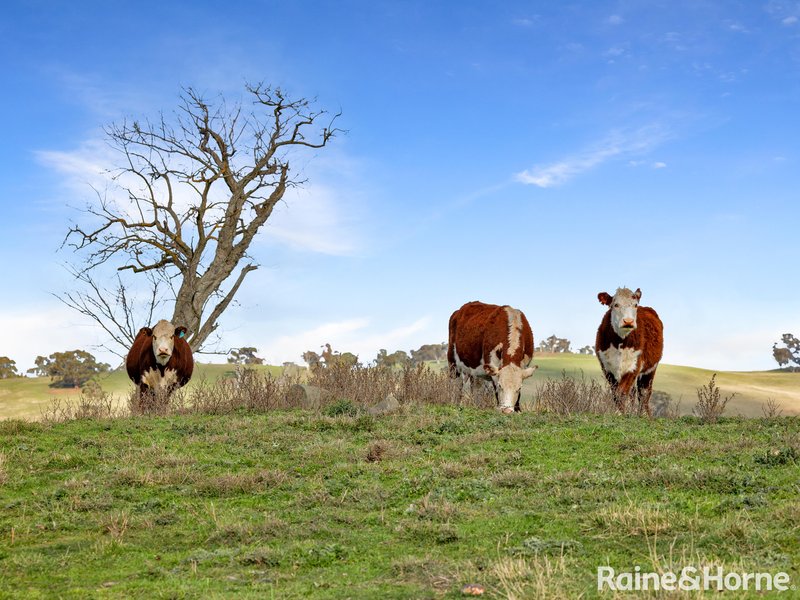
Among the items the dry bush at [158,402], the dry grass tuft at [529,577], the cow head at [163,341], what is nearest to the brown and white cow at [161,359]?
the cow head at [163,341]

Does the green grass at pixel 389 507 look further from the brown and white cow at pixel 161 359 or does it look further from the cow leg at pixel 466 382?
the brown and white cow at pixel 161 359

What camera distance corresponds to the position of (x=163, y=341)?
19.2 meters

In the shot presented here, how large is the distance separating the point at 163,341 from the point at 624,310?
10.5 meters

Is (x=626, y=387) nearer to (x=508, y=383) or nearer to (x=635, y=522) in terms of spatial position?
(x=508, y=383)

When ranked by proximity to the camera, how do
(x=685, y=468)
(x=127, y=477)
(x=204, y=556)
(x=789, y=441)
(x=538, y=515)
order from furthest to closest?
(x=789, y=441) → (x=127, y=477) → (x=685, y=468) → (x=538, y=515) → (x=204, y=556)

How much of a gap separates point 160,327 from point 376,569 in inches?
551

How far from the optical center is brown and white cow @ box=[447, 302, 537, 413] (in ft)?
56.3

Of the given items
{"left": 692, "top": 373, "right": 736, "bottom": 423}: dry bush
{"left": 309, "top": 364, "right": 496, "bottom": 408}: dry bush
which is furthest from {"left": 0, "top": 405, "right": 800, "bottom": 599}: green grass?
{"left": 309, "top": 364, "right": 496, "bottom": 408}: dry bush

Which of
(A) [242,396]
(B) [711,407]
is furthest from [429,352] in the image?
(B) [711,407]

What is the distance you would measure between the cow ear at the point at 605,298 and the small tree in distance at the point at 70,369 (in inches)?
1404

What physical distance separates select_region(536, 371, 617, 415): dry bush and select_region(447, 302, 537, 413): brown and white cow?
642mm

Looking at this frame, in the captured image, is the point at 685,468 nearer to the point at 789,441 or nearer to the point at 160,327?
the point at 789,441

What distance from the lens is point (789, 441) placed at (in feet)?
37.2

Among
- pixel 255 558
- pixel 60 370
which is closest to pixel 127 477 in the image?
pixel 255 558
